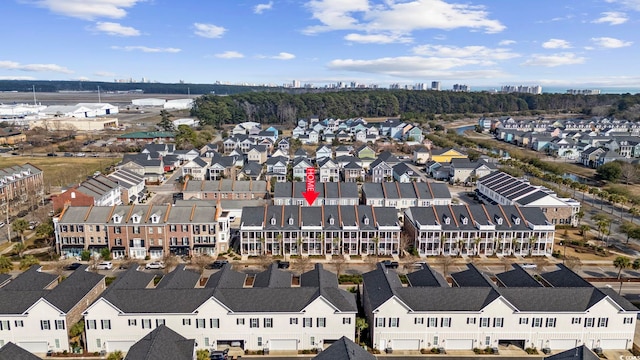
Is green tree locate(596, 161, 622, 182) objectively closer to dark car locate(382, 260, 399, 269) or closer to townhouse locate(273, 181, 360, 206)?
townhouse locate(273, 181, 360, 206)

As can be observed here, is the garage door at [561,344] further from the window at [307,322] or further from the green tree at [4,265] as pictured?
the green tree at [4,265]

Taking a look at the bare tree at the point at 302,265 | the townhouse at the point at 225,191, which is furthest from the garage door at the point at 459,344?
the townhouse at the point at 225,191

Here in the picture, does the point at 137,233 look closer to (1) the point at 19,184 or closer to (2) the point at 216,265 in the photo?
(2) the point at 216,265

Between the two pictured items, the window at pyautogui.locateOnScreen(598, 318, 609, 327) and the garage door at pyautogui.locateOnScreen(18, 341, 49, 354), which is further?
the window at pyautogui.locateOnScreen(598, 318, 609, 327)

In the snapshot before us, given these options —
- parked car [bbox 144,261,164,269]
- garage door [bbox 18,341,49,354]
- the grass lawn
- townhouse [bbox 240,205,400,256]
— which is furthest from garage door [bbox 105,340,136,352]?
the grass lawn

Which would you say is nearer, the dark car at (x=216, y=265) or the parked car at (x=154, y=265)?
the parked car at (x=154, y=265)

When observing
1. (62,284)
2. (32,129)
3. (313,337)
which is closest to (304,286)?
(313,337)

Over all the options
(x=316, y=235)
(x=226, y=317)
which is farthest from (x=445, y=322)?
(x=316, y=235)
